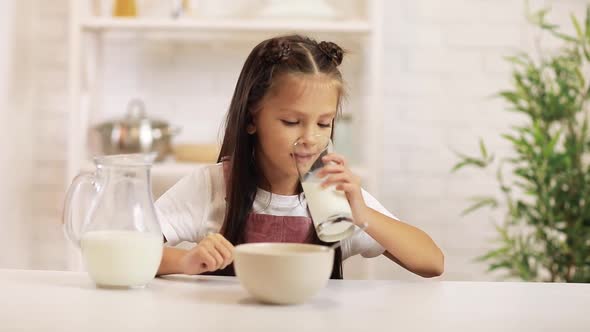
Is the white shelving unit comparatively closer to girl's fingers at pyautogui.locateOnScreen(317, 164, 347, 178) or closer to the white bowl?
girl's fingers at pyautogui.locateOnScreen(317, 164, 347, 178)

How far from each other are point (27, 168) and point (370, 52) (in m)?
1.44

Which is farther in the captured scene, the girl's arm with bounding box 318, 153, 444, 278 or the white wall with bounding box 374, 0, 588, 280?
the white wall with bounding box 374, 0, 588, 280

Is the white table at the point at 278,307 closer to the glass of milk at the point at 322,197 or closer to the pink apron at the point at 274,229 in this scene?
the glass of milk at the point at 322,197

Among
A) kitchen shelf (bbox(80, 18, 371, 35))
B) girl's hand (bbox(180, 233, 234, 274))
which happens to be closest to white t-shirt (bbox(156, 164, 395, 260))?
girl's hand (bbox(180, 233, 234, 274))

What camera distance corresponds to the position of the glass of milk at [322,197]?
117 centimetres

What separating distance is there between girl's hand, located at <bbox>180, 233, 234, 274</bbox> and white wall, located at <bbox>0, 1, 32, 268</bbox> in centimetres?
195

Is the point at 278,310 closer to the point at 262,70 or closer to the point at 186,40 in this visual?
the point at 262,70

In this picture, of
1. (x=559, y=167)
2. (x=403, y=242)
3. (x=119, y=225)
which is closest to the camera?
(x=119, y=225)

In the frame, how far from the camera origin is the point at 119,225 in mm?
1057

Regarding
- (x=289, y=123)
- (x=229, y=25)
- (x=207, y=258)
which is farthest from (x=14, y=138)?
(x=207, y=258)

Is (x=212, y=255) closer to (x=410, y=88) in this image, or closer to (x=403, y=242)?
(x=403, y=242)

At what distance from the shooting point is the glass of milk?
1.17 m

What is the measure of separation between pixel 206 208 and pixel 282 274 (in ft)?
2.33

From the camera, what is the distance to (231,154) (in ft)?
5.36
